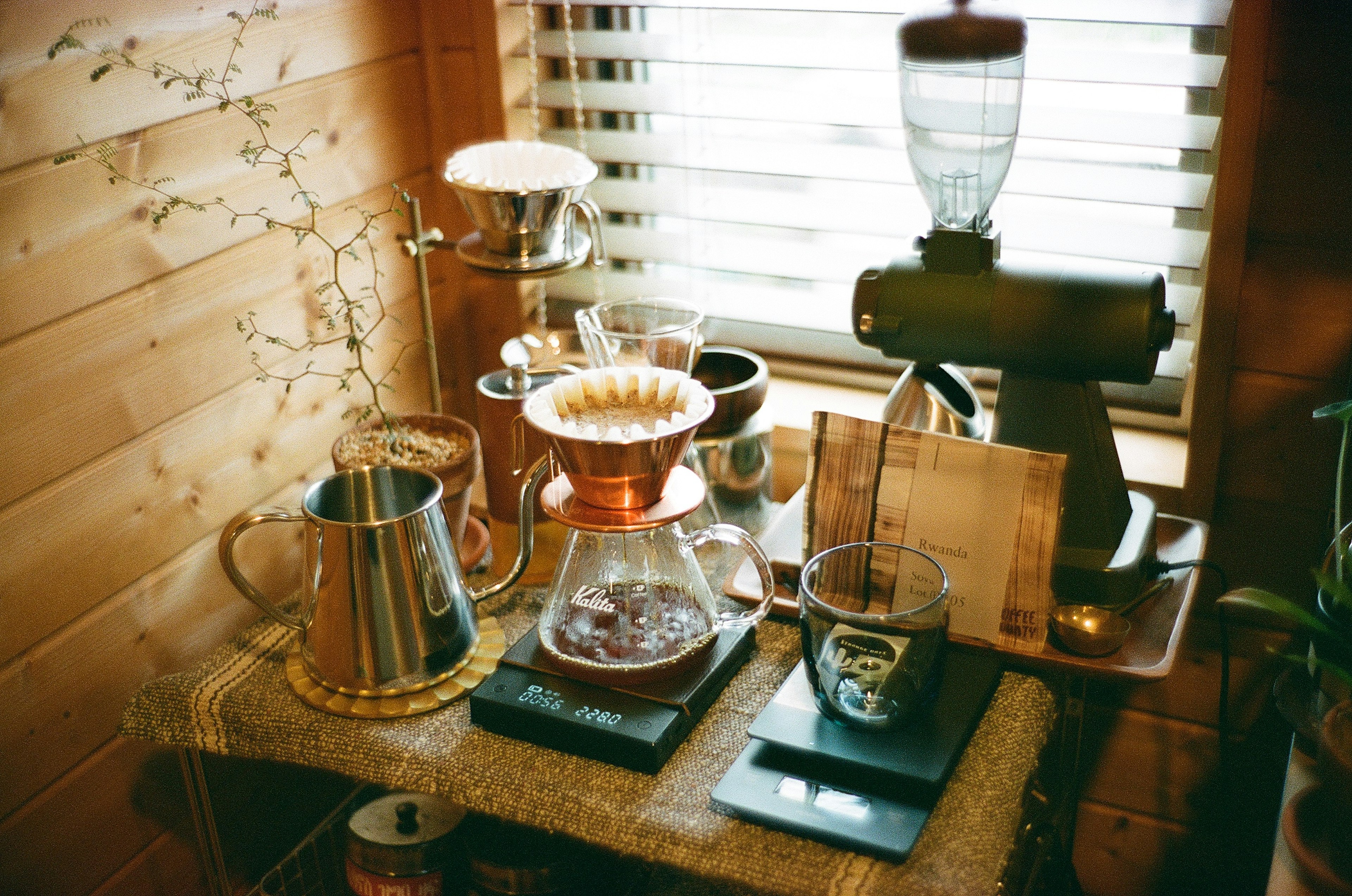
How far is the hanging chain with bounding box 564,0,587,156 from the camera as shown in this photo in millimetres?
1488

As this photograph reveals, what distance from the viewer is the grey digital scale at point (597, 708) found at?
0.95 m

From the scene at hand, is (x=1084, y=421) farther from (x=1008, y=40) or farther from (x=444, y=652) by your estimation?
(x=444, y=652)

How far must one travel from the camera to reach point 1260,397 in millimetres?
1214

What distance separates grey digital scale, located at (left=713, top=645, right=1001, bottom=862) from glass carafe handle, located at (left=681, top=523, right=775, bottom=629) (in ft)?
0.24

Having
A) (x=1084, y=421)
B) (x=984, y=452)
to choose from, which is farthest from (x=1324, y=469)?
(x=984, y=452)

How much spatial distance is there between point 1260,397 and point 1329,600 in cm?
43

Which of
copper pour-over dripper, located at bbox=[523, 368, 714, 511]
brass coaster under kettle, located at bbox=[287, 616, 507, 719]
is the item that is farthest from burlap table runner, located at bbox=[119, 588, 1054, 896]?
copper pour-over dripper, located at bbox=[523, 368, 714, 511]

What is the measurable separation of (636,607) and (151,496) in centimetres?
52

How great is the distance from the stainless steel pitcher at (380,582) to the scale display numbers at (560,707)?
0.11 meters

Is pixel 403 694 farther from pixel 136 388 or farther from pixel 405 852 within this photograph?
pixel 136 388

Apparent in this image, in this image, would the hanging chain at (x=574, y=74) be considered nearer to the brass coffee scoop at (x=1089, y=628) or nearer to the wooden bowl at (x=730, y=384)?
the wooden bowl at (x=730, y=384)

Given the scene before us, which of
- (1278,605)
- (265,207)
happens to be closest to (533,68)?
(265,207)

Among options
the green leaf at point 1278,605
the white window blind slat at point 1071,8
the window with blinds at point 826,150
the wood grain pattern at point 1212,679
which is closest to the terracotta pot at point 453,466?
the window with blinds at point 826,150

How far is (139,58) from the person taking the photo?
3.50 ft
